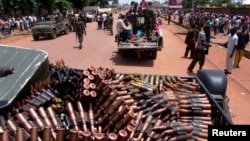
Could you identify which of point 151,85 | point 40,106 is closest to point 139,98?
point 151,85

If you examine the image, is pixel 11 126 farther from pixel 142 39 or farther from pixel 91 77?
pixel 142 39

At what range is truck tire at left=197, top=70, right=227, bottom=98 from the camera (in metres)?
6.46

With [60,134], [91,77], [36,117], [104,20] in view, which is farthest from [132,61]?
[104,20]

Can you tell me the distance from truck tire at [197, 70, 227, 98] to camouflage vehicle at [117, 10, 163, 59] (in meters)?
6.69

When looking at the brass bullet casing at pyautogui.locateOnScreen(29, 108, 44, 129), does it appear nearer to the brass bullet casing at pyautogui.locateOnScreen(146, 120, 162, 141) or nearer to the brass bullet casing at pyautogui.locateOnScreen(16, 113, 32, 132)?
the brass bullet casing at pyautogui.locateOnScreen(16, 113, 32, 132)

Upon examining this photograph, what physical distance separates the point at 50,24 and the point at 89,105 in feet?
64.0

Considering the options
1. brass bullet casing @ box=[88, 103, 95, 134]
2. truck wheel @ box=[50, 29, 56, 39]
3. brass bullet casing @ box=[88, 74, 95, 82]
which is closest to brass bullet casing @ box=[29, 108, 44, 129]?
brass bullet casing @ box=[88, 103, 95, 134]

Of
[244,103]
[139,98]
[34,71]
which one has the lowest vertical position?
[244,103]

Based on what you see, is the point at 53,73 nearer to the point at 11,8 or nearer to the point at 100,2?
the point at 11,8

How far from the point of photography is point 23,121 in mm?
4453

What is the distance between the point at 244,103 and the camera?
9148mm

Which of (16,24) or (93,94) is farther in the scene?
(16,24)

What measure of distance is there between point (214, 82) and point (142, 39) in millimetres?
8451

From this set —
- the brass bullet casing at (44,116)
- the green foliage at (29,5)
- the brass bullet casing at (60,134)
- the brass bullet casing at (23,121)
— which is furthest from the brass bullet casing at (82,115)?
the green foliage at (29,5)
